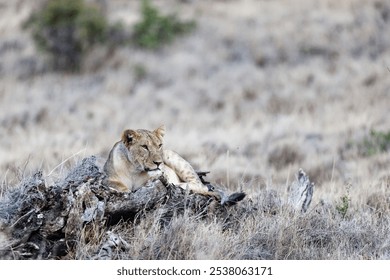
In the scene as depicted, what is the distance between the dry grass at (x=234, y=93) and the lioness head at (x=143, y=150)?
2.72 m

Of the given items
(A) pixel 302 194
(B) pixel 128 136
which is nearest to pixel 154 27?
(A) pixel 302 194

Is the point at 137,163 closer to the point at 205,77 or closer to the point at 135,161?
the point at 135,161

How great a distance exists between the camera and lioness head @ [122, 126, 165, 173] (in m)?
7.42

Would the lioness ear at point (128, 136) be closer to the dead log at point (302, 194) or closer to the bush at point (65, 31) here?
the dead log at point (302, 194)

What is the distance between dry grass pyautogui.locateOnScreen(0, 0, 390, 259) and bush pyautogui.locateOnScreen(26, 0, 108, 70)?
0.49 m

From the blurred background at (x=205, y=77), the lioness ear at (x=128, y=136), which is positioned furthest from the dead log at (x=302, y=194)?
the blurred background at (x=205, y=77)

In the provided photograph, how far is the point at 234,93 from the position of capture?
22859 millimetres

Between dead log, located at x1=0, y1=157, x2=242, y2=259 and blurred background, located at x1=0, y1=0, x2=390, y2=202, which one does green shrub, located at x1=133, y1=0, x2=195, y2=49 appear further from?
dead log, located at x1=0, y1=157, x2=242, y2=259

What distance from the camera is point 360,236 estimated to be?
25.9ft

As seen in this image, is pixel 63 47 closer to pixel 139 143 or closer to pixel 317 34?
pixel 317 34

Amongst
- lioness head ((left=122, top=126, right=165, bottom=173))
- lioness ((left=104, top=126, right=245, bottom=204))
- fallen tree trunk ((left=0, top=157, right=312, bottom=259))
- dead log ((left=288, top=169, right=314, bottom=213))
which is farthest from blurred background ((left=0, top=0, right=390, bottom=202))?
fallen tree trunk ((left=0, top=157, right=312, bottom=259))

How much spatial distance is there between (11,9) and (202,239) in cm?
2266
